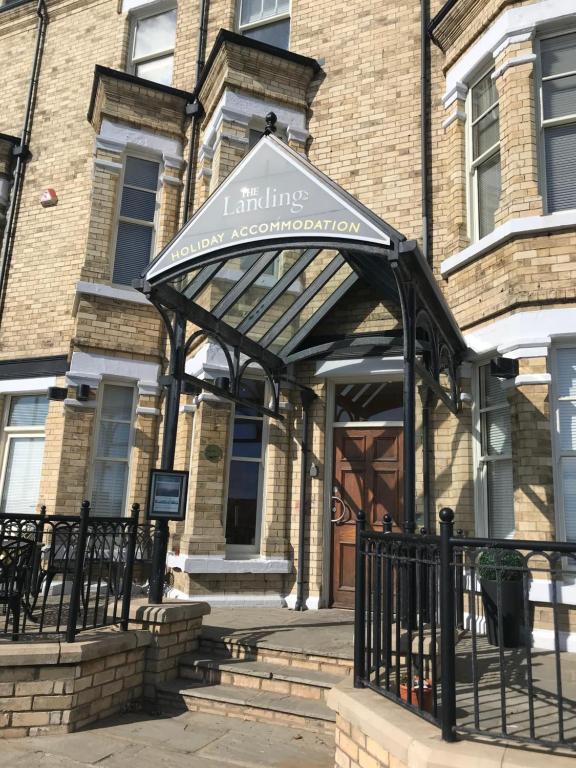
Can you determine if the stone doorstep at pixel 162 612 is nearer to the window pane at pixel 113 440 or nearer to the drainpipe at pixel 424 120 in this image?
the window pane at pixel 113 440

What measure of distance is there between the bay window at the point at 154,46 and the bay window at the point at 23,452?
6.05 metres

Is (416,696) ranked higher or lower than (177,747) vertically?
higher

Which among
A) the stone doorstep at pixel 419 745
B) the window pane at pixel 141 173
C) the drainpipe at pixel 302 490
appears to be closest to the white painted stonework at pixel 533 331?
the drainpipe at pixel 302 490

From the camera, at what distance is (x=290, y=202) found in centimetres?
507

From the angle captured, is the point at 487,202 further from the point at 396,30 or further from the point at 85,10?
the point at 85,10

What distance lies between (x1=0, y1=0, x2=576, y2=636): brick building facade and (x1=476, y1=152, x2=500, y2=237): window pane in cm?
4

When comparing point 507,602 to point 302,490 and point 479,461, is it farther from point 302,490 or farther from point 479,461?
point 302,490

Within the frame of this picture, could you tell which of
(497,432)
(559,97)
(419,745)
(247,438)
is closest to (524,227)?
(559,97)

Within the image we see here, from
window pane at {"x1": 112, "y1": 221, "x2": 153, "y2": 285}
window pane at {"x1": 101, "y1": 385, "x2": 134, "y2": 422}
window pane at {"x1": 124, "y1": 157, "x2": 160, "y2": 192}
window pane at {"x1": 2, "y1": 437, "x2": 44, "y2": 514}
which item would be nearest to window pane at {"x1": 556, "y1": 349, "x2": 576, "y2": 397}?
window pane at {"x1": 101, "y1": 385, "x2": 134, "y2": 422}

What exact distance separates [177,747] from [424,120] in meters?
7.70

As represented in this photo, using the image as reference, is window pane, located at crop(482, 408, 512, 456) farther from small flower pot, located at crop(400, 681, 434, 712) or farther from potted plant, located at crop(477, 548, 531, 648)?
small flower pot, located at crop(400, 681, 434, 712)

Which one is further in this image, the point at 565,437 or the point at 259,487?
the point at 259,487

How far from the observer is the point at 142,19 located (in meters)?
11.1

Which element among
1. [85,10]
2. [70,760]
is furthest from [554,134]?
[85,10]
